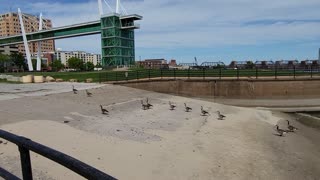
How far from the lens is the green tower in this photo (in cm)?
11425

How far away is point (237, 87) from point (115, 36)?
260 feet

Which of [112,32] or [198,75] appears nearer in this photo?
[198,75]

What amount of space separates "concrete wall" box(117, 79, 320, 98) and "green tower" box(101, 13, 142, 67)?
75942mm

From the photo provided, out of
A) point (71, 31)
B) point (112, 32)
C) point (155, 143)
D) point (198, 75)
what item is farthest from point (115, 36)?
point (155, 143)

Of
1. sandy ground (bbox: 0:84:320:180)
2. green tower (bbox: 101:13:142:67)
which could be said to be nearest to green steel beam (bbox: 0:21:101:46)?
green tower (bbox: 101:13:142:67)

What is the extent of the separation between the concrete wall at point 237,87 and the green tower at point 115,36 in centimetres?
7594

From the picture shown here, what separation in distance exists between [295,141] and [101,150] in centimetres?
967

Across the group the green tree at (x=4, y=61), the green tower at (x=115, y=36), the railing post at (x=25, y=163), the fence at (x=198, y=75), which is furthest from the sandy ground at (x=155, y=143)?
the green tree at (x=4, y=61)

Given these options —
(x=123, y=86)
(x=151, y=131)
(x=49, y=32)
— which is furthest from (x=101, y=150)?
(x=49, y=32)

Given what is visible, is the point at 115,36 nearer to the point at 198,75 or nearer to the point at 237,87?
the point at 198,75

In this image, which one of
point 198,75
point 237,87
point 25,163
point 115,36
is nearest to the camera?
point 25,163

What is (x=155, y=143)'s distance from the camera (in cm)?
1443

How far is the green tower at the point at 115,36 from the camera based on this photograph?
11425 centimetres

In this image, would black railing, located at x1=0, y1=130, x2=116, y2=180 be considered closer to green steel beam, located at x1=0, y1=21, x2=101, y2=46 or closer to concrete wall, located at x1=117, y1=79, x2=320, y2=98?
concrete wall, located at x1=117, y1=79, x2=320, y2=98
